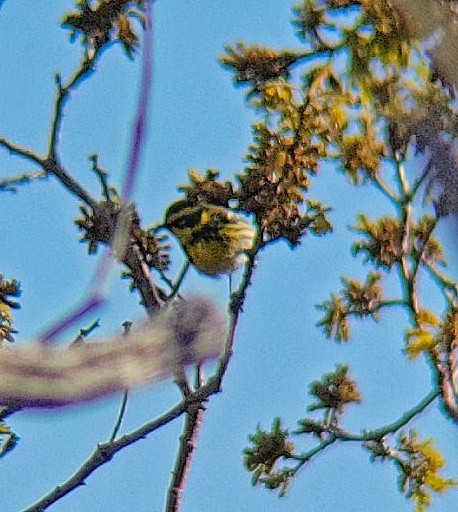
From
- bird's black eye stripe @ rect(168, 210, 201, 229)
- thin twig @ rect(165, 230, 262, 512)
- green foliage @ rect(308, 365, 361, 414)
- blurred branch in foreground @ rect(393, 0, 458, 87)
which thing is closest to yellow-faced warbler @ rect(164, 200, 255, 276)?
bird's black eye stripe @ rect(168, 210, 201, 229)

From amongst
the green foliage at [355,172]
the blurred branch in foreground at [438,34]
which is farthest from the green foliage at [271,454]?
the blurred branch in foreground at [438,34]

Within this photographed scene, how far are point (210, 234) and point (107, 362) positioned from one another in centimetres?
143

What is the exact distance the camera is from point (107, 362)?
398 millimetres

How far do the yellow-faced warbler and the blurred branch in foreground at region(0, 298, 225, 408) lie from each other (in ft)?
3.86

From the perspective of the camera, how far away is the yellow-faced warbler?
5.53ft

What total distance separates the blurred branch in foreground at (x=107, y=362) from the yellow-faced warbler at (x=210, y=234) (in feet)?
3.86

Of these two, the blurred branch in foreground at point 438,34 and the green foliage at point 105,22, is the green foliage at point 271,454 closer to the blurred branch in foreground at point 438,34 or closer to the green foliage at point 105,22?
the green foliage at point 105,22

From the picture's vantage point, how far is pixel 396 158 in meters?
1.66

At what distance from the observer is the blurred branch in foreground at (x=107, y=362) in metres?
0.38

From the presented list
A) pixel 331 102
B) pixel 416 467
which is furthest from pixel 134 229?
pixel 416 467

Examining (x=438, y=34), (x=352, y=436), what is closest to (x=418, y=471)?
(x=352, y=436)

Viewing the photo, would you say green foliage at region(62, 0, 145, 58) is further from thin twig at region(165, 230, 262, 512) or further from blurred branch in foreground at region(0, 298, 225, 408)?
blurred branch in foreground at region(0, 298, 225, 408)

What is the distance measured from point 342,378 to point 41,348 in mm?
1655

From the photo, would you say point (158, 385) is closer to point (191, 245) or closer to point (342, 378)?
point (191, 245)
